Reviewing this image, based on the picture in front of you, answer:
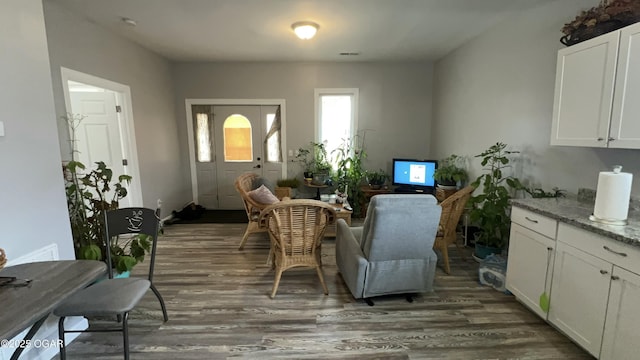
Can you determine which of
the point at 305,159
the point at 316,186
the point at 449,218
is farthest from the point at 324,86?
the point at 449,218

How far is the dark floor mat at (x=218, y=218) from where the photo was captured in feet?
15.6

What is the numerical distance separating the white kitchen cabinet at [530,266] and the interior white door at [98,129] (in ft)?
15.5

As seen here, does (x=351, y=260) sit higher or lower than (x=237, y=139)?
lower

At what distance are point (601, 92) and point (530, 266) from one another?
4.31 feet

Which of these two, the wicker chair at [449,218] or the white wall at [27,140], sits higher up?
the white wall at [27,140]

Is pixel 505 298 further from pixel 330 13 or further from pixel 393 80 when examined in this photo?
pixel 393 80

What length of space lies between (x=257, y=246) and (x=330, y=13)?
2.91m

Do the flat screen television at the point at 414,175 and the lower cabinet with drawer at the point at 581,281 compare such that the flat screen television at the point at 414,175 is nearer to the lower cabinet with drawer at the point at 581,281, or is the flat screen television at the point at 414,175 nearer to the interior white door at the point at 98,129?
the lower cabinet with drawer at the point at 581,281

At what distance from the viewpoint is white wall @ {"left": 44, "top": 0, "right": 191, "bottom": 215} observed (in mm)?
2787

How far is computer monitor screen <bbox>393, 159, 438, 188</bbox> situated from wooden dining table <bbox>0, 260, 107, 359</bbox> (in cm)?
432

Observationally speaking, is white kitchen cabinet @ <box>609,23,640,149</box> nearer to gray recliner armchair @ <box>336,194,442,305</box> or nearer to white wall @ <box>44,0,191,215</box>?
gray recliner armchair @ <box>336,194,442,305</box>

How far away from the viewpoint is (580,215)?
1.90 meters

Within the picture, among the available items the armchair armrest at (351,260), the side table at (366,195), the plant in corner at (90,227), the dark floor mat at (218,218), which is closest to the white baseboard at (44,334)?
the plant in corner at (90,227)

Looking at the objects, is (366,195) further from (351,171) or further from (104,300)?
(104,300)
